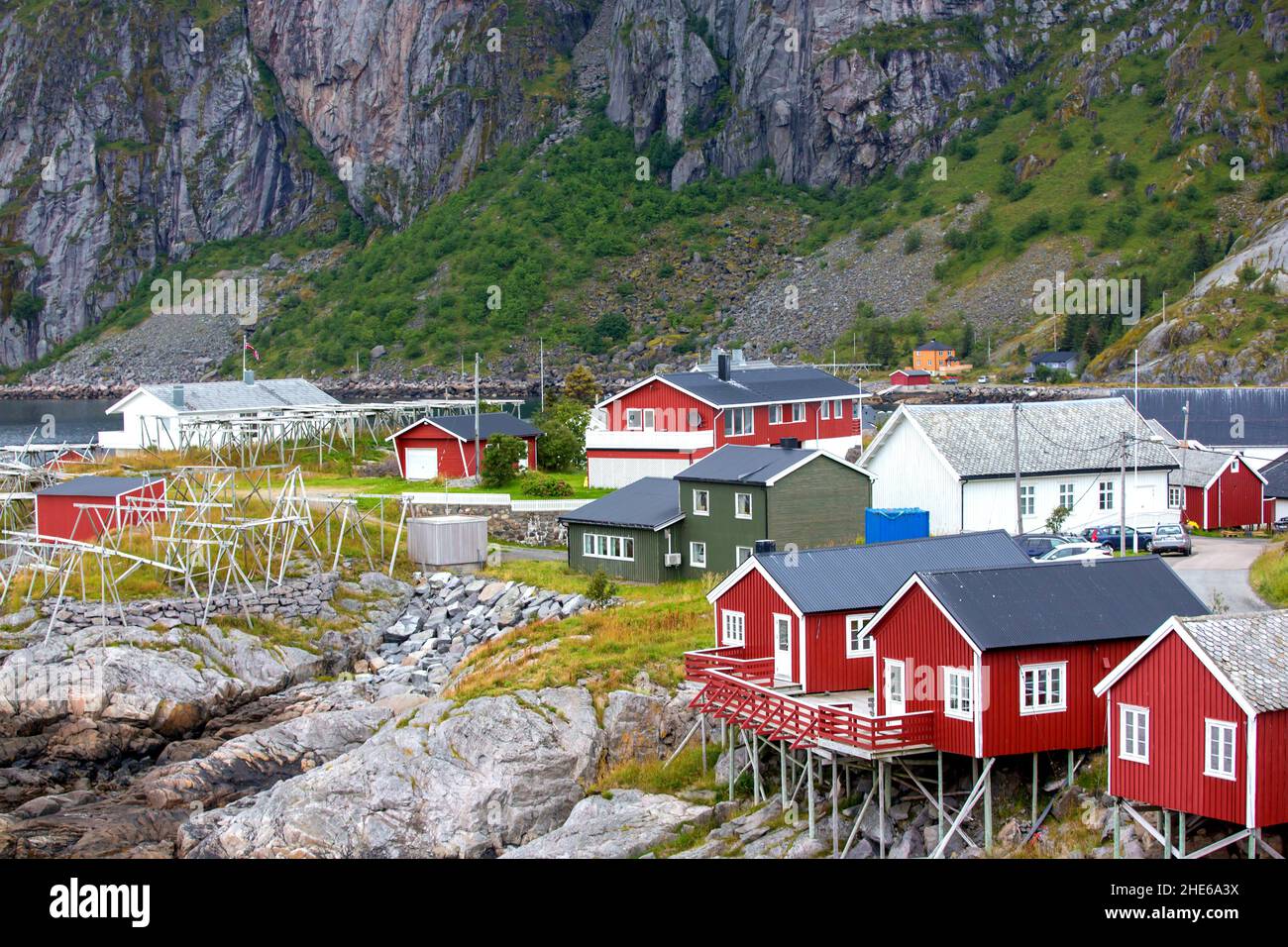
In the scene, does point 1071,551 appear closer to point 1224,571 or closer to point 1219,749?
point 1224,571

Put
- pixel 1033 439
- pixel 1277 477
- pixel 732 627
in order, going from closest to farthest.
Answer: pixel 732 627
pixel 1033 439
pixel 1277 477

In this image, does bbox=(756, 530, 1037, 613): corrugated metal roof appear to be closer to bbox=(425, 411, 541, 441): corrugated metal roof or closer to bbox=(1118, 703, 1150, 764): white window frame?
bbox=(1118, 703, 1150, 764): white window frame

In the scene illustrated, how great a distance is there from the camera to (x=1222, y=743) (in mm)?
19188

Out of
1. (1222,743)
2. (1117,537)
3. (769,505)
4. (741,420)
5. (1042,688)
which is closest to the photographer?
(1222,743)

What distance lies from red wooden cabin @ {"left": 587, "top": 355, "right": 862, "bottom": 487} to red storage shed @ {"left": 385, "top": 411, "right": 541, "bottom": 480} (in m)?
4.41

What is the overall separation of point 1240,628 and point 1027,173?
5595 inches

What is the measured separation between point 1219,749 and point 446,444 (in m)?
47.1

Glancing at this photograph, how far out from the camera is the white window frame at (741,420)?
194 feet

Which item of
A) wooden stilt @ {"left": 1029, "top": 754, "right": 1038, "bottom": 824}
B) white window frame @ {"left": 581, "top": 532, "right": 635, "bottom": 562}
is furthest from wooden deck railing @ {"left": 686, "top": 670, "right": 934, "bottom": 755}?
white window frame @ {"left": 581, "top": 532, "right": 635, "bottom": 562}

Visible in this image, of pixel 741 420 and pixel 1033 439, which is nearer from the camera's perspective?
pixel 1033 439

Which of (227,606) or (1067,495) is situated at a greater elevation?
(1067,495)

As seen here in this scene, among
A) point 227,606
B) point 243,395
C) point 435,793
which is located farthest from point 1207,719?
point 243,395

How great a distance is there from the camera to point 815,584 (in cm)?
2802
